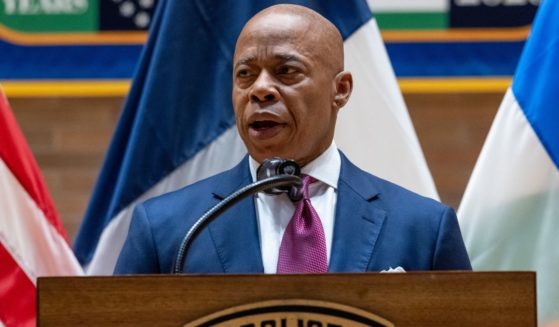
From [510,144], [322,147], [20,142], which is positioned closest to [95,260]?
[20,142]

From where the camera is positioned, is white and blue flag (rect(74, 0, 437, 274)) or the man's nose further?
white and blue flag (rect(74, 0, 437, 274))

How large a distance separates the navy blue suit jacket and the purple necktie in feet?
0.10

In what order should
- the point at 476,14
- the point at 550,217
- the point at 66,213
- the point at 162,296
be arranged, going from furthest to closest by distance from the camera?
the point at 66,213
the point at 476,14
the point at 550,217
the point at 162,296

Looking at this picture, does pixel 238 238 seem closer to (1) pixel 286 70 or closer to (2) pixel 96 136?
(1) pixel 286 70

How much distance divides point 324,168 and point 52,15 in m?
1.94

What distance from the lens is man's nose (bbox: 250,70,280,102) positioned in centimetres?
200

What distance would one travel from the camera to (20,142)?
2607mm

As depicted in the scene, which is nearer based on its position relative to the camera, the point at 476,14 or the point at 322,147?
the point at 322,147

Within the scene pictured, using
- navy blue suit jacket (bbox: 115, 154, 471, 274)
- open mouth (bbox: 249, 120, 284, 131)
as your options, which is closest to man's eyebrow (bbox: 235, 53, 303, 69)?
open mouth (bbox: 249, 120, 284, 131)

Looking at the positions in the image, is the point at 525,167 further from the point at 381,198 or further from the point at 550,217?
the point at 381,198

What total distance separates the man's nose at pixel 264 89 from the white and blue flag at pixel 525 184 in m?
0.71

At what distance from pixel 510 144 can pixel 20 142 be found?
1076 millimetres

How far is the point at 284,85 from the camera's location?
203 centimetres

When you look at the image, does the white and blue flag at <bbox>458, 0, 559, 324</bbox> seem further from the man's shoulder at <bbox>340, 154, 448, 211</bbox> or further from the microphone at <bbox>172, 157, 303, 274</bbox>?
the microphone at <bbox>172, 157, 303, 274</bbox>
